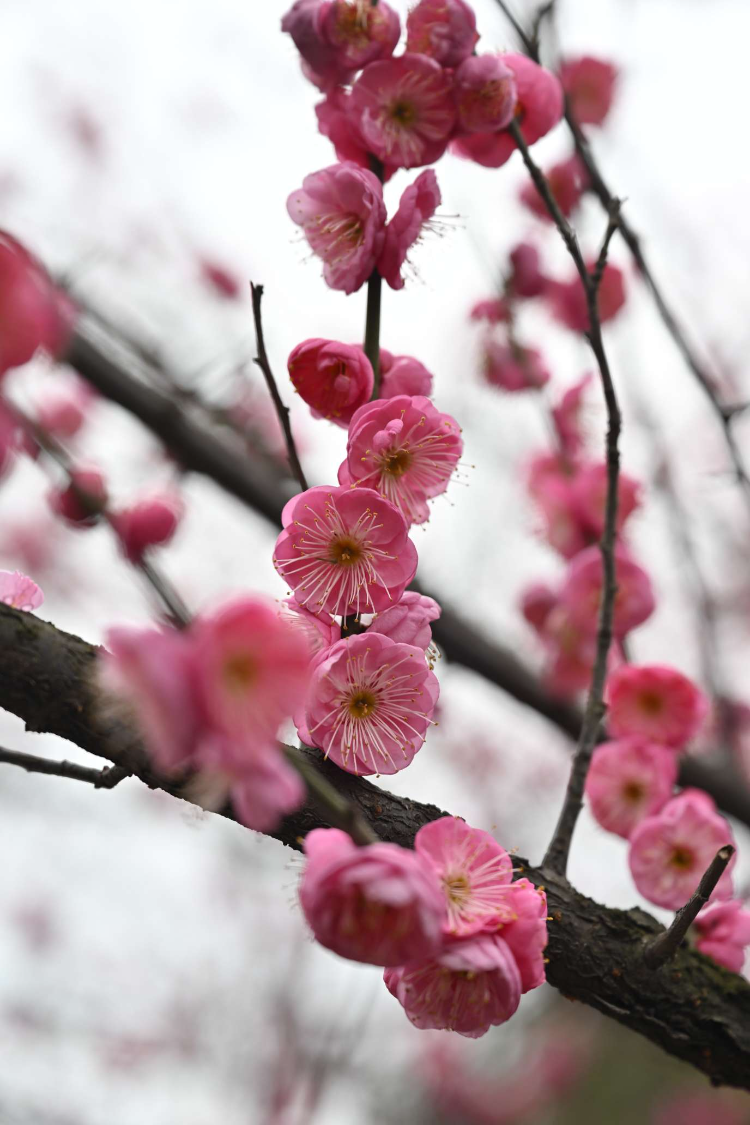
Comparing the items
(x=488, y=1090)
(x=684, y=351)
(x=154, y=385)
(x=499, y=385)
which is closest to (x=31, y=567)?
(x=154, y=385)

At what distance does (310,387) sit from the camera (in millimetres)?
939

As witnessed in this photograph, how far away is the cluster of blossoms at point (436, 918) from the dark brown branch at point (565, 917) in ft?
0.47

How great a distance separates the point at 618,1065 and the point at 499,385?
5.67 meters

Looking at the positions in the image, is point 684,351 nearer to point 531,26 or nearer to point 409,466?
point 531,26

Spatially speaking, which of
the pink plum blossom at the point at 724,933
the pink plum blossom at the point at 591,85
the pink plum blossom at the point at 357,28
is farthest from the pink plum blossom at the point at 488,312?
the pink plum blossom at the point at 724,933

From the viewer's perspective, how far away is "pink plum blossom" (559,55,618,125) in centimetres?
202

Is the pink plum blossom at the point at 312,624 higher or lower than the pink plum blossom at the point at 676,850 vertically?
lower

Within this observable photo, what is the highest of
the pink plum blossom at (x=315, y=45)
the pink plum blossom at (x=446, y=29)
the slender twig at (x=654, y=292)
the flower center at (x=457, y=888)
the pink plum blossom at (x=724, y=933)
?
the slender twig at (x=654, y=292)

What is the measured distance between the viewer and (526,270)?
1940 millimetres

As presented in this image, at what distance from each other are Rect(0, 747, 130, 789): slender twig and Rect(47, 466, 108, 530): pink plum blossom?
0.53m

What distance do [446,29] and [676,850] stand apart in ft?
3.57

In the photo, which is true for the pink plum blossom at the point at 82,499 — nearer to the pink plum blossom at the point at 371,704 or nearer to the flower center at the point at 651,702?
the pink plum blossom at the point at 371,704

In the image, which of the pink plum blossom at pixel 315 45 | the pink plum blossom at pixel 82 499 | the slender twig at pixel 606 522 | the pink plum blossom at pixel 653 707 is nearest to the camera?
the pink plum blossom at pixel 315 45

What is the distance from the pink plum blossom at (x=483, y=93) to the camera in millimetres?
1030
